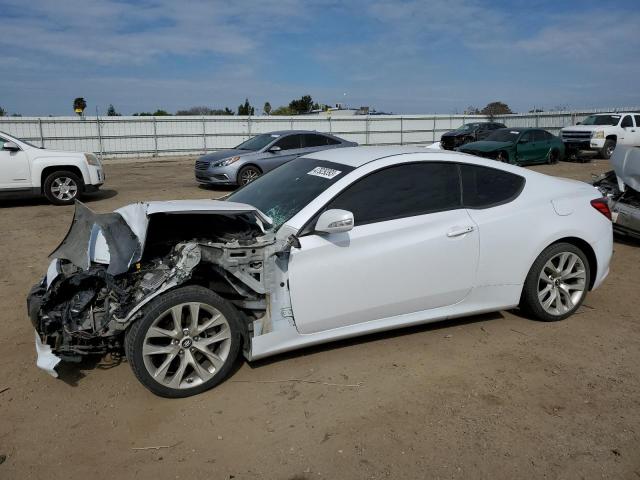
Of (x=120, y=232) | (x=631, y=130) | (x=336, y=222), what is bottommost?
(x=120, y=232)

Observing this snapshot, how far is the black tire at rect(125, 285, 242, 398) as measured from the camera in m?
3.20

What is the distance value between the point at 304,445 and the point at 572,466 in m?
1.41

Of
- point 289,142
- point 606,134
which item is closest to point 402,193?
point 289,142

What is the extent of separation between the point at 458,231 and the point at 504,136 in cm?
1665

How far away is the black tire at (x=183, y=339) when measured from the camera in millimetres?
3203

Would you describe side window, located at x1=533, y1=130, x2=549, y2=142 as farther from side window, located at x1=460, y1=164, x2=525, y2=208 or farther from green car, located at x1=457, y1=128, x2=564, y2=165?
side window, located at x1=460, y1=164, x2=525, y2=208

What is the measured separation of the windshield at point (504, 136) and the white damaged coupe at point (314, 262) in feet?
50.0

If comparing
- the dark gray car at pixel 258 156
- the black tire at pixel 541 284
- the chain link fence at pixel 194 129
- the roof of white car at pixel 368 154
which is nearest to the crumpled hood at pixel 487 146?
the dark gray car at pixel 258 156

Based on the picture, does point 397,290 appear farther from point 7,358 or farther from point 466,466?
point 7,358

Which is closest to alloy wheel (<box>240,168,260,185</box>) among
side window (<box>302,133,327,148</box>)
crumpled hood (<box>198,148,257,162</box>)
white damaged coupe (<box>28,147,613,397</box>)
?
crumpled hood (<box>198,148,257,162</box>)

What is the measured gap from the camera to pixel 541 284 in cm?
445

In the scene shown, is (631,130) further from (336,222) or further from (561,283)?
(336,222)

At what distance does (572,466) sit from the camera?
2.72 metres

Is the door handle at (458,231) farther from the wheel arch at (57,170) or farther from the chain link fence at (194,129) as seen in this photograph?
the chain link fence at (194,129)
